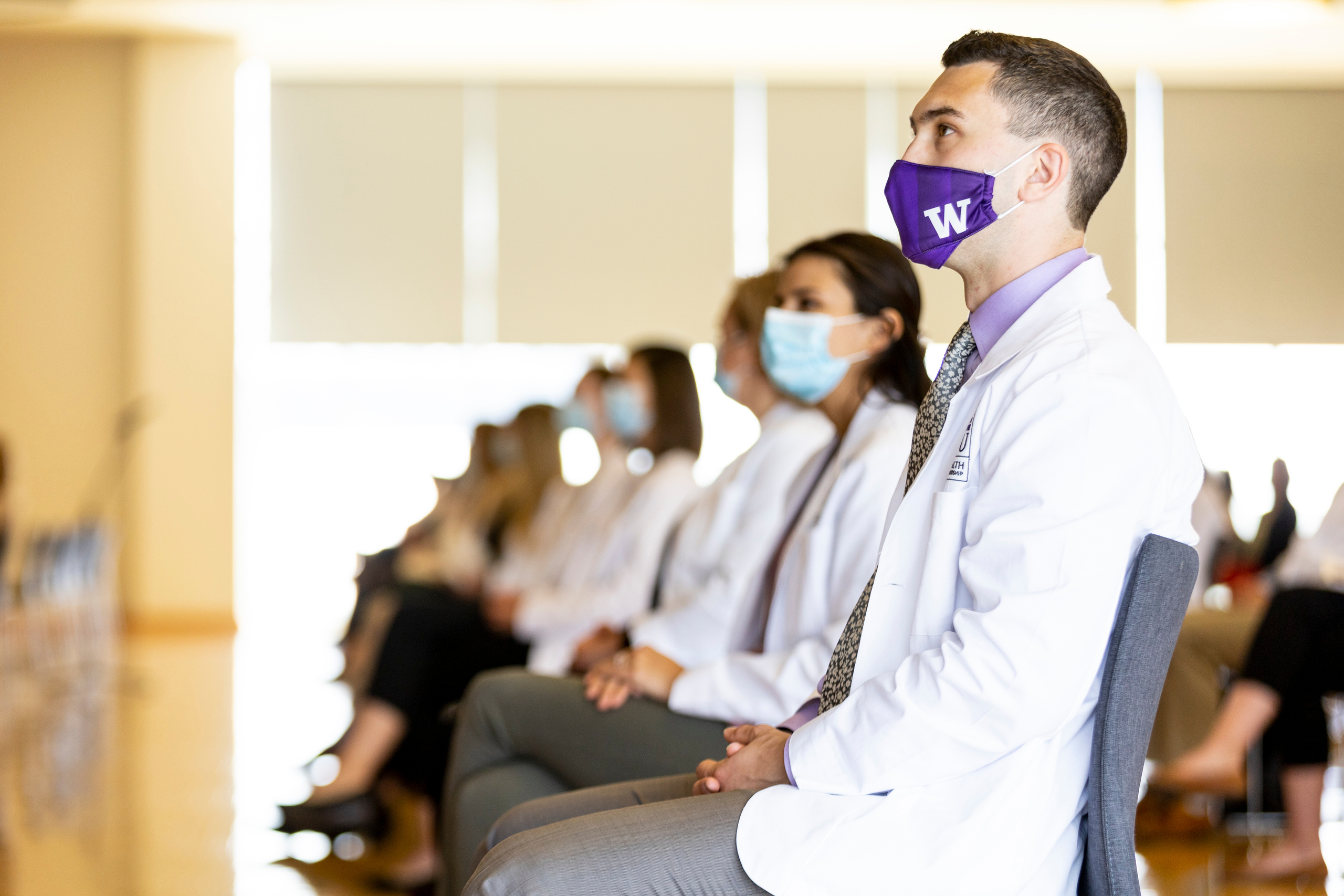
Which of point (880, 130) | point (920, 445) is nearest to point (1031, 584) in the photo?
point (920, 445)

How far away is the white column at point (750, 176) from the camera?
864cm

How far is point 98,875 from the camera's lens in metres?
2.95

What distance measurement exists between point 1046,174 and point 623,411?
254 centimetres

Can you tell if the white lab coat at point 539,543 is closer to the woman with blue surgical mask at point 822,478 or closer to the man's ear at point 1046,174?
the woman with blue surgical mask at point 822,478

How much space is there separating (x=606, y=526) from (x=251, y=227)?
5921 mm

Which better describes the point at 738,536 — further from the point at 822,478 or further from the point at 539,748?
the point at 539,748

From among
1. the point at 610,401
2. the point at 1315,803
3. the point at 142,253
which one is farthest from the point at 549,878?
the point at 142,253

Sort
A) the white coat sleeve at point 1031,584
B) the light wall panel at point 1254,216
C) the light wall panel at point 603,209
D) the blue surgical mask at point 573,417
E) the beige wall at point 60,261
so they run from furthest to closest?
1. the light wall panel at point 603,209
2. the beige wall at point 60,261
3. the light wall panel at point 1254,216
4. the blue surgical mask at point 573,417
5. the white coat sleeve at point 1031,584

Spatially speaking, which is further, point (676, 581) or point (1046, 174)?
point (676, 581)

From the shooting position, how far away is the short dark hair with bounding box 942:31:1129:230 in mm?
1293

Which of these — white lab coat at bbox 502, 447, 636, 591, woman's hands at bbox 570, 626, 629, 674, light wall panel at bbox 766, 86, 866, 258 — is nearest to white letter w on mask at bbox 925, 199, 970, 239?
woman's hands at bbox 570, 626, 629, 674

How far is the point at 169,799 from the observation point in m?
3.69

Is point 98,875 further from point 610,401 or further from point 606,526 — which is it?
point 610,401

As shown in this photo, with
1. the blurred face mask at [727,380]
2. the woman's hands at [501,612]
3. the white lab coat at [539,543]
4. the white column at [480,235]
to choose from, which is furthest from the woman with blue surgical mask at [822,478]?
the white column at [480,235]
